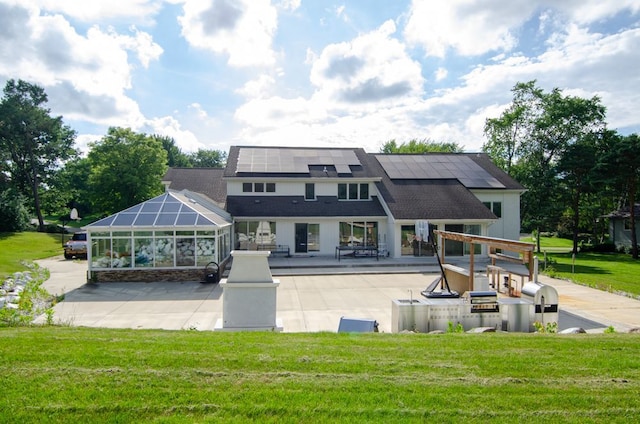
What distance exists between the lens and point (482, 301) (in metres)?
9.74

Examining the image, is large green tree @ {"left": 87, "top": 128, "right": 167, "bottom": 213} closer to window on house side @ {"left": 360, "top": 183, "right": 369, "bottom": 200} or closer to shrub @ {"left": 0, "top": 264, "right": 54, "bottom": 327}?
shrub @ {"left": 0, "top": 264, "right": 54, "bottom": 327}

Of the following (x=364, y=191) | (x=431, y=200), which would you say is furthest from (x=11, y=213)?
(x=431, y=200)

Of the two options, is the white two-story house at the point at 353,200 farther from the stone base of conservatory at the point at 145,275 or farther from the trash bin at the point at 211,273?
the stone base of conservatory at the point at 145,275

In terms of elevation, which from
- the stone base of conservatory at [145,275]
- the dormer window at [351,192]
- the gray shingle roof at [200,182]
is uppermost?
the gray shingle roof at [200,182]

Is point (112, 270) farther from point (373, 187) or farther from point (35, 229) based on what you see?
point (35, 229)

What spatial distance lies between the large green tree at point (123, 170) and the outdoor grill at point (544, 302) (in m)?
29.9

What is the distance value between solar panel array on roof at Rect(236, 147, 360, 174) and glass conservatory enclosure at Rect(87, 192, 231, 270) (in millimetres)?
9172

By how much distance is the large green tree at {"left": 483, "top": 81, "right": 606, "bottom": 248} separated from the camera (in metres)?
31.2

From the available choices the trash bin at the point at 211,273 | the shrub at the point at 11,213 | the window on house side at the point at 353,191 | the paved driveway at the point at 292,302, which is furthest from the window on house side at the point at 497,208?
the shrub at the point at 11,213

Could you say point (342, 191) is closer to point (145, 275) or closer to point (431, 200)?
point (431, 200)

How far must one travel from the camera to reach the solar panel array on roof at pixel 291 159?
26047 millimetres

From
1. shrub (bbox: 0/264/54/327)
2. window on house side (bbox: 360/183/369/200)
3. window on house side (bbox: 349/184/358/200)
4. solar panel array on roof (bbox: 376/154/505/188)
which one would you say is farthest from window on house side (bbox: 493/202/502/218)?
shrub (bbox: 0/264/54/327)

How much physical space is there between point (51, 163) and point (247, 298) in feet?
136

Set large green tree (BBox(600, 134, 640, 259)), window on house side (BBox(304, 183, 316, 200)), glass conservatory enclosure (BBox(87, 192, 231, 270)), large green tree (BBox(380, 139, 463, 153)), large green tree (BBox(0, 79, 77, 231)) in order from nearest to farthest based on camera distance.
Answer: glass conservatory enclosure (BBox(87, 192, 231, 270)) < window on house side (BBox(304, 183, 316, 200)) < large green tree (BBox(600, 134, 640, 259)) < large green tree (BBox(0, 79, 77, 231)) < large green tree (BBox(380, 139, 463, 153))
